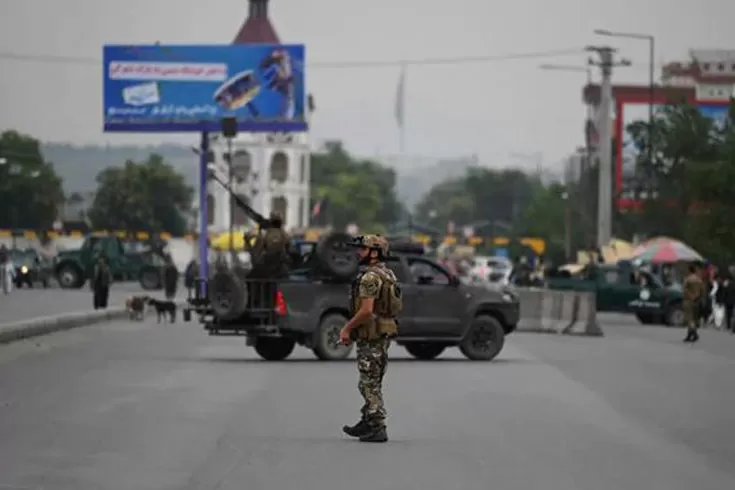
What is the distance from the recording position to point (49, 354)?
100 ft

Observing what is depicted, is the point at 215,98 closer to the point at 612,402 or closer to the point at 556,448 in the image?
the point at 612,402

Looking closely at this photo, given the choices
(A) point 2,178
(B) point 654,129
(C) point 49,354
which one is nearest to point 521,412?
(C) point 49,354

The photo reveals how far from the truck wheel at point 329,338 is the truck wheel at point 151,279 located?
50696mm

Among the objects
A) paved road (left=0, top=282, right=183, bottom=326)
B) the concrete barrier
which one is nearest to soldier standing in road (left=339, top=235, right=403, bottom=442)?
paved road (left=0, top=282, right=183, bottom=326)

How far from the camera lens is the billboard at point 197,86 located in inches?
2667

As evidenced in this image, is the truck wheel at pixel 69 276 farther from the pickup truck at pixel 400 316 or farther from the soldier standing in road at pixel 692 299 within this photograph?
the pickup truck at pixel 400 316

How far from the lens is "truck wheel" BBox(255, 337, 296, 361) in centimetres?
2967

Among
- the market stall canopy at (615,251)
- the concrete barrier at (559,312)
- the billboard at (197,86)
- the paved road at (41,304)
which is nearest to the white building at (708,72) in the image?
the market stall canopy at (615,251)

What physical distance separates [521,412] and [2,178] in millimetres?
119737

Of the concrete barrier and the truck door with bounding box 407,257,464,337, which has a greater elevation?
the truck door with bounding box 407,257,464,337

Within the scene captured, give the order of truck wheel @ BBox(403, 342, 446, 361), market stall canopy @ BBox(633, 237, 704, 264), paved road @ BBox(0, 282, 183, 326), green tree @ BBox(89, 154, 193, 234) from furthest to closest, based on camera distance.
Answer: green tree @ BBox(89, 154, 193, 234)
market stall canopy @ BBox(633, 237, 704, 264)
paved road @ BBox(0, 282, 183, 326)
truck wheel @ BBox(403, 342, 446, 361)

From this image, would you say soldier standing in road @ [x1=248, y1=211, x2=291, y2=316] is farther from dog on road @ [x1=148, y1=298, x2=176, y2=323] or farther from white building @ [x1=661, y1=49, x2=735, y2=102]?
white building @ [x1=661, y1=49, x2=735, y2=102]

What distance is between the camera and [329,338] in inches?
1136

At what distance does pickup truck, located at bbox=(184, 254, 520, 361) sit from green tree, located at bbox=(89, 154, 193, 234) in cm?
13456
